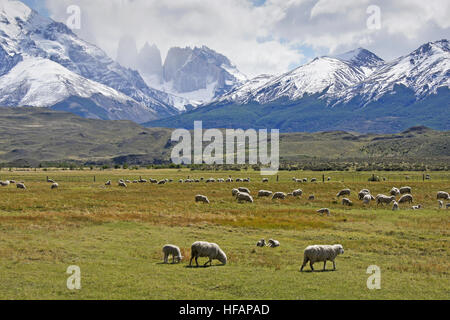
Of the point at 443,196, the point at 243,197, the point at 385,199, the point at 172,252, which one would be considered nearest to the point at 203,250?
the point at 172,252

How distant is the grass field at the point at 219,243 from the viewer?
18859 mm

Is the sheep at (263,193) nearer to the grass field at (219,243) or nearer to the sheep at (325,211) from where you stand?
the grass field at (219,243)

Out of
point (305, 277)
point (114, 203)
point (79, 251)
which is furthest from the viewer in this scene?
point (114, 203)

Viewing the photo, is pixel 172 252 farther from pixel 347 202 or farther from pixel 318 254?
pixel 347 202

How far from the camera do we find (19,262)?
22.9 metres

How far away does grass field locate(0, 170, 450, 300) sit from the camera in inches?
742

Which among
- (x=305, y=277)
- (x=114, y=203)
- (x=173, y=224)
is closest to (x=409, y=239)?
(x=305, y=277)

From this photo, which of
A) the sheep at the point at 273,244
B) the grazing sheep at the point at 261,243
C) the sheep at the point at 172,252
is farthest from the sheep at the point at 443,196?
the sheep at the point at 172,252

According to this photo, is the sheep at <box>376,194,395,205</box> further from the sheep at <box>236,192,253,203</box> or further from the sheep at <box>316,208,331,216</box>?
the sheep at <box>236,192,253,203</box>

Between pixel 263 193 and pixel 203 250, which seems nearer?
pixel 203 250

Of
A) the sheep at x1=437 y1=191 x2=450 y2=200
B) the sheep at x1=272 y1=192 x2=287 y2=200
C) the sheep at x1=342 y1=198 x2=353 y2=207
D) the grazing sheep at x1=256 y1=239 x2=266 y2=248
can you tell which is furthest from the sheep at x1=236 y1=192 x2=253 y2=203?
the grazing sheep at x1=256 y1=239 x2=266 y2=248

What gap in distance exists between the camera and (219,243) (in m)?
30.1
